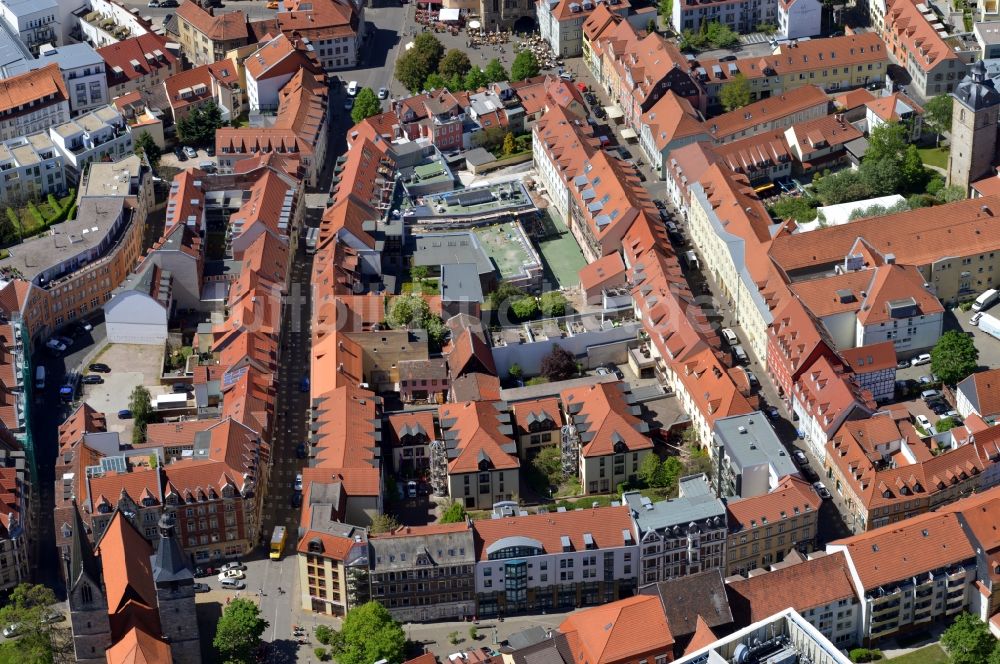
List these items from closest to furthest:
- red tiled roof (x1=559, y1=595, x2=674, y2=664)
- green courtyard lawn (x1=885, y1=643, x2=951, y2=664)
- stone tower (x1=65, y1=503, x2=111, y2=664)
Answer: stone tower (x1=65, y1=503, x2=111, y2=664), red tiled roof (x1=559, y1=595, x2=674, y2=664), green courtyard lawn (x1=885, y1=643, x2=951, y2=664)

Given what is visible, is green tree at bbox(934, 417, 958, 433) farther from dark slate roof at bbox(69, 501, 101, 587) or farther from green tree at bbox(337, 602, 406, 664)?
dark slate roof at bbox(69, 501, 101, 587)

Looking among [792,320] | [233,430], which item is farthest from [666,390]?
[233,430]

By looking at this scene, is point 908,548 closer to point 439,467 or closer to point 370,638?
point 439,467

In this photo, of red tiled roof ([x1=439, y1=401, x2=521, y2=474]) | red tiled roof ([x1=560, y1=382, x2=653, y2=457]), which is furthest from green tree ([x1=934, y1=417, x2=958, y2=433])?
red tiled roof ([x1=439, y1=401, x2=521, y2=474])

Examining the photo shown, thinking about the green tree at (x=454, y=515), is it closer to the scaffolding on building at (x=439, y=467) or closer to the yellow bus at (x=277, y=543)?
the scaffolding on building at (x=439, y=467)

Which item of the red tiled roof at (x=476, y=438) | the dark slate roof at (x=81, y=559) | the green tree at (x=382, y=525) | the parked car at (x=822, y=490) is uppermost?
the dark slate roof at (x=81, y=559)

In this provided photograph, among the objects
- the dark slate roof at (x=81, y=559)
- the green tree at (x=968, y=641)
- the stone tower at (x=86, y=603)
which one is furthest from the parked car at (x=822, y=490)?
the dark slate roof at (x=81, y=559)
